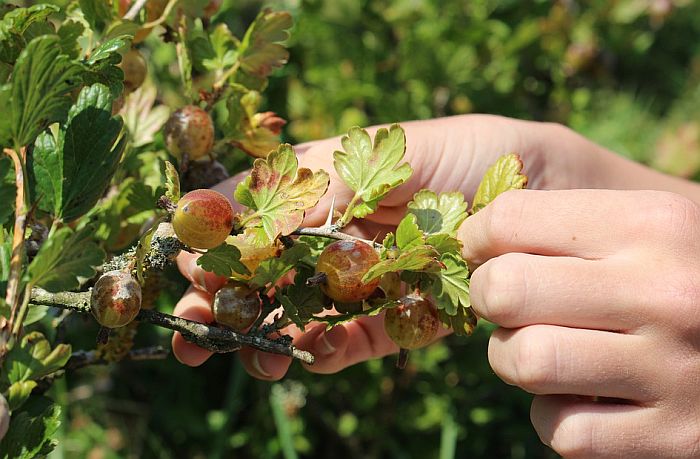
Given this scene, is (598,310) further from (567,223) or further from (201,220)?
(201,220)

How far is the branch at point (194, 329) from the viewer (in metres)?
0.67

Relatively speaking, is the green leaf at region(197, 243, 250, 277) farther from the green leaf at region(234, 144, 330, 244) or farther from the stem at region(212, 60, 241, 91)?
the stem at region(212, 60, 241, 91)

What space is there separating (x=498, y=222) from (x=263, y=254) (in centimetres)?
24

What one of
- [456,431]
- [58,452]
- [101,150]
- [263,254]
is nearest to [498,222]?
[263,254]

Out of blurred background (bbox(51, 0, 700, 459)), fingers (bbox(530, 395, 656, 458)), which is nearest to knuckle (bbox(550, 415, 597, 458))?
fingers (bbox(530, 395, 656, 458))

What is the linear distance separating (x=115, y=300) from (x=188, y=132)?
0.25 metres

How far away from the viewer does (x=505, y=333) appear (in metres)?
0.73

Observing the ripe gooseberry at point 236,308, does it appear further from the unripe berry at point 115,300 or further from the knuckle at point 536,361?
the knuckle at point 536,361

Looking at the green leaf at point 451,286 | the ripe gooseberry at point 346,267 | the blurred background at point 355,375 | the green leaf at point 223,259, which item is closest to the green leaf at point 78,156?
the green leaf at point 223,259

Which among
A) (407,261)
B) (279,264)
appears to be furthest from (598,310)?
(279,264)

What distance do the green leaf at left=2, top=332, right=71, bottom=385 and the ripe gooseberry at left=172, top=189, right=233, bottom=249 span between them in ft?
0.54

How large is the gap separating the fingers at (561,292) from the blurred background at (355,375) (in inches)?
30.9

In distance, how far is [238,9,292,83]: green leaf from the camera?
845mm

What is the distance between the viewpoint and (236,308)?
0.71 metres
